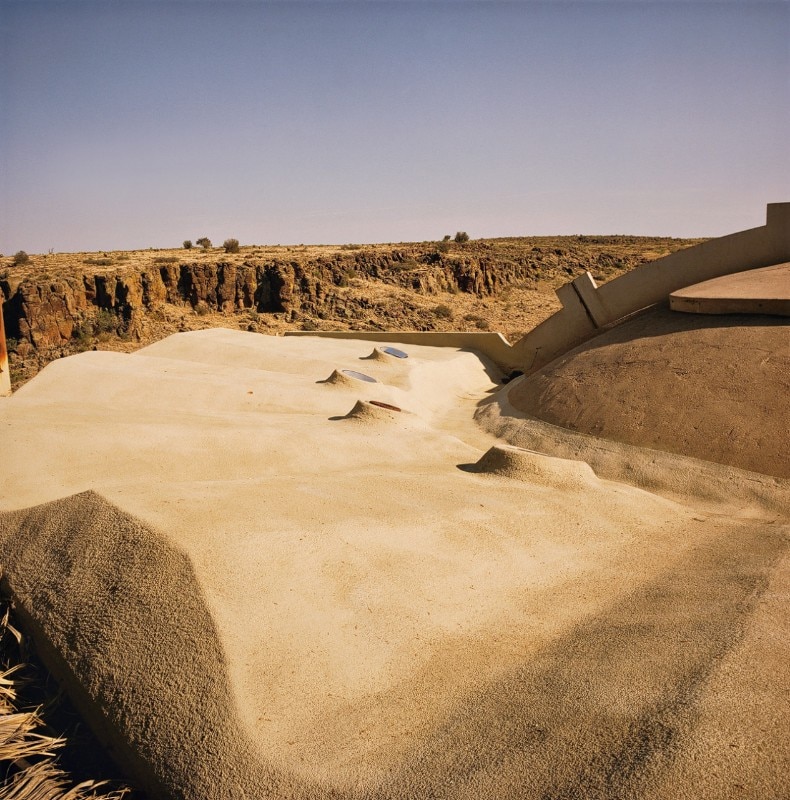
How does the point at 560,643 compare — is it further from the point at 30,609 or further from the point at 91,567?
the point at 30,609

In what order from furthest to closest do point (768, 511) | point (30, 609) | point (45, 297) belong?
point (45, 297) < point (768, 511) < point (30, 609)

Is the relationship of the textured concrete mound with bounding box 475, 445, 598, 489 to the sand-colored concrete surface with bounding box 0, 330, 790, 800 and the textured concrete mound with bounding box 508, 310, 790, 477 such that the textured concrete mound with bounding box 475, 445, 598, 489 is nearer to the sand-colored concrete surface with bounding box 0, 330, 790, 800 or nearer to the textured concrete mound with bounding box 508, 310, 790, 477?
the sand-colored concrete surface with bounding box 0, 330, 790, 800

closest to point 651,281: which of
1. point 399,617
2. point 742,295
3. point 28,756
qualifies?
point 742,295

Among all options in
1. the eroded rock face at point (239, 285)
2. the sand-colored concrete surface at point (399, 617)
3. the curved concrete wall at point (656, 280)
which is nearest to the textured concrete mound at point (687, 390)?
the sand-colored concrete surface at point (399, 617)

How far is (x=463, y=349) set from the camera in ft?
58.3

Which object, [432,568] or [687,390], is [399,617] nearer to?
[432,568]

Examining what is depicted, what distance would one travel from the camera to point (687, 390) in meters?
9.03

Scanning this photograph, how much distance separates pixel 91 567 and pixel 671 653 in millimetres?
3403

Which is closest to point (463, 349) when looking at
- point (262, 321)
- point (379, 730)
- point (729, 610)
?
point (262, 321)

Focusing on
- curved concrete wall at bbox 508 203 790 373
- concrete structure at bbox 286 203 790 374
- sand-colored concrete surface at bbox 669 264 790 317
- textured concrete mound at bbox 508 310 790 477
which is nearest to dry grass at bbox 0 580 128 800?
textured concrete mound at bbox 508 310 790 477

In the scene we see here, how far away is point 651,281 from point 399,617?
31.5 ft

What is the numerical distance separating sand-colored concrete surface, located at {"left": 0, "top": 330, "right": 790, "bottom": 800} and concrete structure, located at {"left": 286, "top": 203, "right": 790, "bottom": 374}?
495cm

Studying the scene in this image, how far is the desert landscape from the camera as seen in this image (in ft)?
10.4

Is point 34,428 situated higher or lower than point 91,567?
higher
